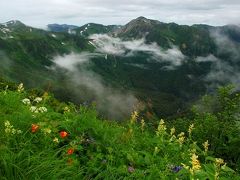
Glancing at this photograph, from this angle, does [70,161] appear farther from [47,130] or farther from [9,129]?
[9,129]

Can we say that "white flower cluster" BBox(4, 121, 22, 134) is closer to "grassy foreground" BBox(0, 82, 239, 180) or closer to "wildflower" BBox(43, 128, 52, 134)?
"grassy foreground" BBox(0, 82, 239, 180)

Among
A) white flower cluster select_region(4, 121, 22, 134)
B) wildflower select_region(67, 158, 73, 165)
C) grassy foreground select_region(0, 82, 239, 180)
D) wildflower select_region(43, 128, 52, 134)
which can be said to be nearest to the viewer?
grassy foreground select_region(0, 82, 239, 180)

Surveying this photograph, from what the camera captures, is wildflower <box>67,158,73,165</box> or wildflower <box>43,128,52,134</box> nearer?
wildflower <box>67,158,73,165</box>

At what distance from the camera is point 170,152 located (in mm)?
7742

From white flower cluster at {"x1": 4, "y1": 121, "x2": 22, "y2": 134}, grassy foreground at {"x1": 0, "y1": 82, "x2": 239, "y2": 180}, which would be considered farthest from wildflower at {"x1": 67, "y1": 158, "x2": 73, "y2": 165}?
white flower cluster at {"x1": 4, "y1": 121, "x2": 22, "y2": 134}

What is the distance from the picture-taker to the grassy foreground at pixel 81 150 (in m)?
5.29

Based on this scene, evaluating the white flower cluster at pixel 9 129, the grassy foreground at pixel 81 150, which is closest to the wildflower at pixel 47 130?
the grassy foreground at pixel 81 150

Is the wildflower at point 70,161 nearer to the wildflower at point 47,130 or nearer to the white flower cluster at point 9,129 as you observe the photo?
the wildflower at point 47,130

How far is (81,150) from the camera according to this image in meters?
6.60

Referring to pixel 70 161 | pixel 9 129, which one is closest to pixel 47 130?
pixel 9 129

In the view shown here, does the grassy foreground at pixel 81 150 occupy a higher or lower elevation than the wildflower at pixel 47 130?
lower

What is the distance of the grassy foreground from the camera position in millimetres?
5289

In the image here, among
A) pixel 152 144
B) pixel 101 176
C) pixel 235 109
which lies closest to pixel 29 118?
pixel 101 176

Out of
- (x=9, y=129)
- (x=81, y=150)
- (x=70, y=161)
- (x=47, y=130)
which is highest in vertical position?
(x=9, y=129)
